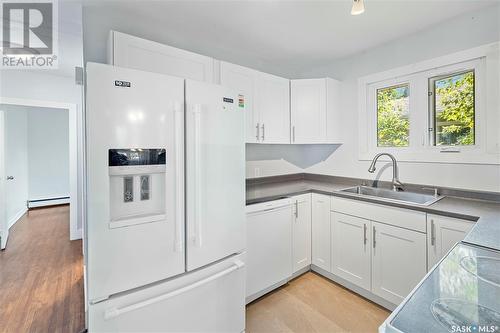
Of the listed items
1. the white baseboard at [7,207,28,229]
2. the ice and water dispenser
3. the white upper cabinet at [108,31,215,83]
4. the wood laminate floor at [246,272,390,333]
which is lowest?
the wood laminate floor at [246,272,390,333]

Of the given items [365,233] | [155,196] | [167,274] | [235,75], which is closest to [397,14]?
[235,75]

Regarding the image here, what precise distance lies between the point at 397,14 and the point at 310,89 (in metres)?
0.98

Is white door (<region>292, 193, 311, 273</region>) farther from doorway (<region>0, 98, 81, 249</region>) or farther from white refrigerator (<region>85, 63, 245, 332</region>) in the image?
doorway (<region>0, 98, 81, 249</region>)

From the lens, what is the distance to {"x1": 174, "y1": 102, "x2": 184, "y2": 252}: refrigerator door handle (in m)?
1.30

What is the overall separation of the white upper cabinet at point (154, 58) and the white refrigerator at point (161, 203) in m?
0.58

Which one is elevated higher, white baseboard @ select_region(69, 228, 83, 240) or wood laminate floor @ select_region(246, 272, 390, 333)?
white baseboard @ select_region(69, 228, 83, 240)

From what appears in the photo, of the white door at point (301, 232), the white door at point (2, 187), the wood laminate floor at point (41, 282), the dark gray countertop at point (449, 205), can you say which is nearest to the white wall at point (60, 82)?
the white door at point (2, 187)

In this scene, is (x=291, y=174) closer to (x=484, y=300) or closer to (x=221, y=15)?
(x=221, y=15)

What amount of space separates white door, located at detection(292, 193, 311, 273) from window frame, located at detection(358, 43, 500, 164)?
904 mm

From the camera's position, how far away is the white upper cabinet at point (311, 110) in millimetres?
2652

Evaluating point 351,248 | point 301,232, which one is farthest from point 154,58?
point 351,248

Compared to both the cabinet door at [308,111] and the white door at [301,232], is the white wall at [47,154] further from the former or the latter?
the white door at [301,232]

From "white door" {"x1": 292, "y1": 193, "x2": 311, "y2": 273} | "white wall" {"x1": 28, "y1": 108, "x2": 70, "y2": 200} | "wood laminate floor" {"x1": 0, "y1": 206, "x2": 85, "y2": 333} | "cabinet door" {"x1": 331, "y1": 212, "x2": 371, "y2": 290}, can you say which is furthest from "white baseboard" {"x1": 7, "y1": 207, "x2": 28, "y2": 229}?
"cabinet door" {"x1": 331, "y1": 212, "x2": 371, "y2": 290}

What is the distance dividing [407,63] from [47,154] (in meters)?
6.72
